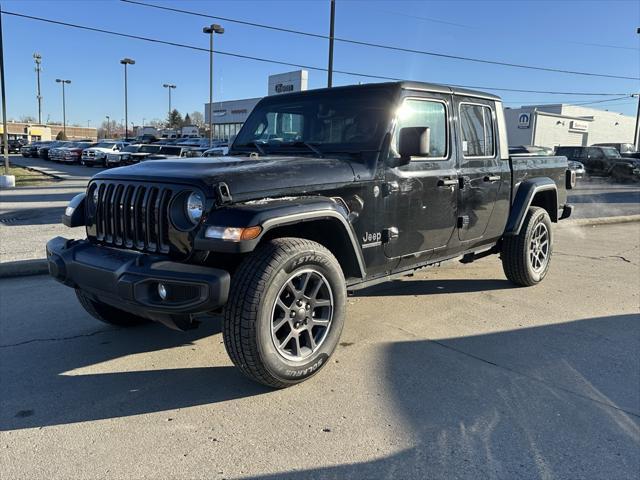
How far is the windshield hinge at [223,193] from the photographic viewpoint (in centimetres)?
311

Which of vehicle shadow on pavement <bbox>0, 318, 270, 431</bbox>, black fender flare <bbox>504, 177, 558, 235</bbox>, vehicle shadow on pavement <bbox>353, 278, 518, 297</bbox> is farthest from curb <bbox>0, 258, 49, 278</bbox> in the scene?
black fender flare <bbox>504, 177, 558, 235</bbox>

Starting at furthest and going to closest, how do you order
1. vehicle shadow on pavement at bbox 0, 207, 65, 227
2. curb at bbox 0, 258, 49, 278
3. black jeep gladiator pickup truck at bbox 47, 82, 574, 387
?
1. vehicle shadow on pavement at bbox 0, 207, 65, 227
2. curb at bbox 0, 258, 49, 278
3. black jeep gladiator pickup truck at bbox 47, 82, 574, 387

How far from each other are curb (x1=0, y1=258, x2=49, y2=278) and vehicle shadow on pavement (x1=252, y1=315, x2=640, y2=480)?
174 inches

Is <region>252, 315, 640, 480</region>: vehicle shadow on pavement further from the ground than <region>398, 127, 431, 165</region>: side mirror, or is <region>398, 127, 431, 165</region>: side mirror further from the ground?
<region>398, 127, 431, 165</region>: side mirror

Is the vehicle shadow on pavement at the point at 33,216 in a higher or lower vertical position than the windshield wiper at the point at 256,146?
lower

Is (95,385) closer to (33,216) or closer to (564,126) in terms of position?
(33,216)

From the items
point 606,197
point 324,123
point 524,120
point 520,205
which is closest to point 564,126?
point 524,120

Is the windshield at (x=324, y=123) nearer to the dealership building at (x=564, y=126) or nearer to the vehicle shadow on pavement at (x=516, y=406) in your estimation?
the vehicle shadow on pavement at (x=516, y=406)

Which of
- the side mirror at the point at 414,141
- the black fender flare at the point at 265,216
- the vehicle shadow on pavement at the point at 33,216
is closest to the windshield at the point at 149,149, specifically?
the vehicle shadow on pavement at the point at 33,216

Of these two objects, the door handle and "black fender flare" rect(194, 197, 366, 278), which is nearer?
"black fender flare" rect(194, 197, 366, 278)

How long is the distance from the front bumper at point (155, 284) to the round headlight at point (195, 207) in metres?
0.28

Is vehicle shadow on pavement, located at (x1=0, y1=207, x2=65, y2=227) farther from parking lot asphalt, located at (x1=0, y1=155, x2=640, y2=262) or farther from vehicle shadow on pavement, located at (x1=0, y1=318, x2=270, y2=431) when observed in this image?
vehicle shadow on pavement, located at (x1=0, y1=318, x2=270, y2=431)

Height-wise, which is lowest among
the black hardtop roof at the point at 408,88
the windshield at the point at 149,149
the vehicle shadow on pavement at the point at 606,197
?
the vehicle shadow on pavement at the point at 606,197

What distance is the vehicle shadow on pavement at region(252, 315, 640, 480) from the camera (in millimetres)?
2652
